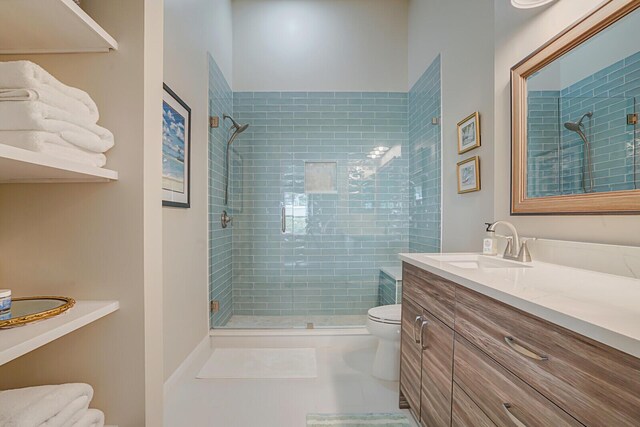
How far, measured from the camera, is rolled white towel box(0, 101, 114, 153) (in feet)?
2.22

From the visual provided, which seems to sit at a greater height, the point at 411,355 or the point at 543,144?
the point at 543,144

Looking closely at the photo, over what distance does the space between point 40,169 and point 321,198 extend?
2791 millimetres

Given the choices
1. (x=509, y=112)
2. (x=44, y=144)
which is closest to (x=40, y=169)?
(x=44, y=144)

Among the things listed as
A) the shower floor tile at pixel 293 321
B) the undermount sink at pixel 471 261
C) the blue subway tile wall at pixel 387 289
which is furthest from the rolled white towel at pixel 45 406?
the blue subway tile wall at pixel 387 289

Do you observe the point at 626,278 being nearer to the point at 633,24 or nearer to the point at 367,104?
the point at 633,24

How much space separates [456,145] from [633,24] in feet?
4.03

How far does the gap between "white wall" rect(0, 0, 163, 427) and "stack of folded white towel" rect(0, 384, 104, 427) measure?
0.08 m

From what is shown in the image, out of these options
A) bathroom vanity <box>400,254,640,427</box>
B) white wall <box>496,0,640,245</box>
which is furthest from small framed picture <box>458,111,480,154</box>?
bathroom vanity <box>400,254,640,427</box>

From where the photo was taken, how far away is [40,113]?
69cm

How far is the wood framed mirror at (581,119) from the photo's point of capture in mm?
1143

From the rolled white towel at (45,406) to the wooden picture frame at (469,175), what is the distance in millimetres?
2046

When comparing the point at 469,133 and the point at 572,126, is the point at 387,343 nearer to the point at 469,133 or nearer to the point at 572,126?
the point at 469,133

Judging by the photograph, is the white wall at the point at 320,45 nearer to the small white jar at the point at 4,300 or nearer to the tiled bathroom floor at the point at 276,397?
the tiled bathroom floor at the point at 276,397

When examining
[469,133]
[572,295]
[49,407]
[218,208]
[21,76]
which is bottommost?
[49,407]
